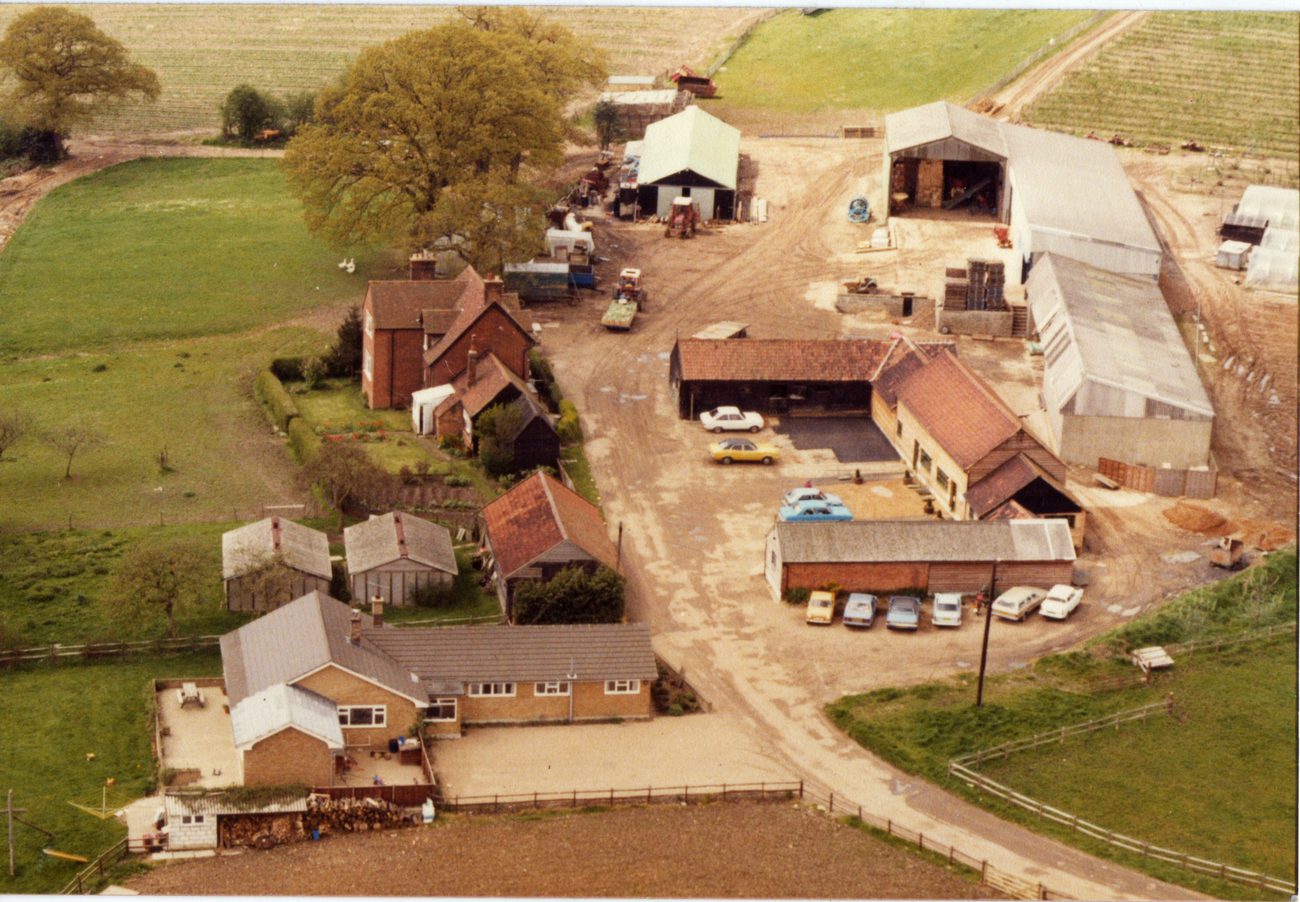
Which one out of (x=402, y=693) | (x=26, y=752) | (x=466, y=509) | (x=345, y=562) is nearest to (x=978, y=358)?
(x=466, y=509)

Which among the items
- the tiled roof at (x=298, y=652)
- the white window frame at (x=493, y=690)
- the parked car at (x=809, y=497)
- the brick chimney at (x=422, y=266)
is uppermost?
the brick chimney at (x=422, y=266)

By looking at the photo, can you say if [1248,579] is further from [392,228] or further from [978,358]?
[392,228]

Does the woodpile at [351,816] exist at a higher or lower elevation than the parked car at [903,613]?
lower

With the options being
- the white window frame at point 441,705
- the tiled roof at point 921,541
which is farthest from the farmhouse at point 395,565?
the tiled roof at point 921,541

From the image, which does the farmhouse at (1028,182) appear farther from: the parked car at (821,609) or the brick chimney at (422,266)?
the parked car at (821,609)

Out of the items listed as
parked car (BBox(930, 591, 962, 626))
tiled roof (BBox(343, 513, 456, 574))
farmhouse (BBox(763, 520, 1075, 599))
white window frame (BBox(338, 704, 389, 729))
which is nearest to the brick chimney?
tiled roof (BBox(343, 513, 456, 574))
